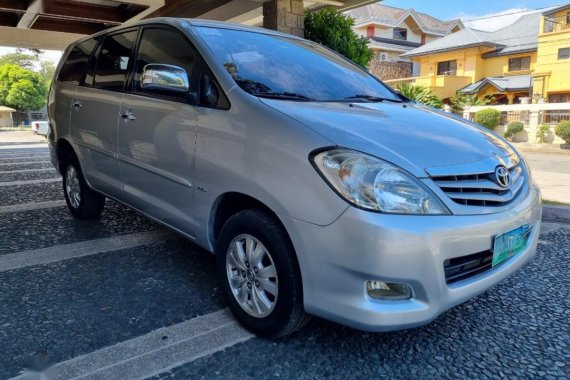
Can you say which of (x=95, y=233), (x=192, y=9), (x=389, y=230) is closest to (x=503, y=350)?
(x=389, y=230)

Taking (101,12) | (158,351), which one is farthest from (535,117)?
(158,351)

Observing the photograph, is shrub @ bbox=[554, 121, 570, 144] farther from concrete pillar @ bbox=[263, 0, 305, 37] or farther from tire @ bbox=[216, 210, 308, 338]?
tire @ bbox=[216, 210, 308, 338]

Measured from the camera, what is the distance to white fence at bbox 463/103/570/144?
1911 cm

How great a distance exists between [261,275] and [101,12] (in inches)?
407

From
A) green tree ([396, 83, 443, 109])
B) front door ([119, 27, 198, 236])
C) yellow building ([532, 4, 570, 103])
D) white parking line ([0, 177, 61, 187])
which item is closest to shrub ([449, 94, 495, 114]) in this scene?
yellow building ([532, 4, 570, 103])

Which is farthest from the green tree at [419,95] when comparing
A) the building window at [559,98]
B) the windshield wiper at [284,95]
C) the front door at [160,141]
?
the building window at [559,98]

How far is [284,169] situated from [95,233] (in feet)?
8.87

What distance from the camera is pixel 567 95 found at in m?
27.9

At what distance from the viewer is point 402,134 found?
2.23m

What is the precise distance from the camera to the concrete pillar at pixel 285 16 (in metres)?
7.39

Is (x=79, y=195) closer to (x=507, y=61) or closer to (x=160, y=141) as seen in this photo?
(x=160, y=141)

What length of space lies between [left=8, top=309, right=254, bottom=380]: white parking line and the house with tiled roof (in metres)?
36.1

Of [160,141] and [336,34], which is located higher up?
[336,34]

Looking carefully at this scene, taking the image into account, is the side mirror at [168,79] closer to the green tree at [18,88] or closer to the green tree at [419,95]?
the green tree at [419,95]
